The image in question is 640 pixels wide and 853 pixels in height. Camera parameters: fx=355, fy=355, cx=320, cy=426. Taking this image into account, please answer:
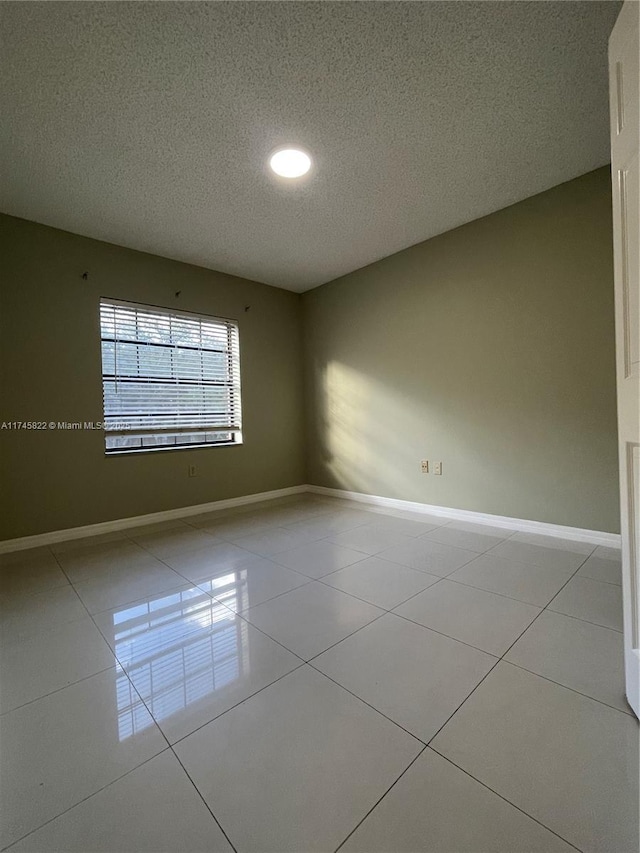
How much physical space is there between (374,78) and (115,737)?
2.83 metres

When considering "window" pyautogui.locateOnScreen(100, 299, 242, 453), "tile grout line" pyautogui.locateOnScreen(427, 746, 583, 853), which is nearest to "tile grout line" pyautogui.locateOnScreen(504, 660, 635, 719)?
"tile grout line" pyautogui.locateOnScreen(427, 746, 583, 853)

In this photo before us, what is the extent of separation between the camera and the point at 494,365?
2945mm

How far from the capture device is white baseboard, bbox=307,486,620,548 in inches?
98.7

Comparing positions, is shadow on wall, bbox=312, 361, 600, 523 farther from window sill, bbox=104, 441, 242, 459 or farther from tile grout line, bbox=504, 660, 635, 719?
tile grout line, bbox=504, 660, 635, 719

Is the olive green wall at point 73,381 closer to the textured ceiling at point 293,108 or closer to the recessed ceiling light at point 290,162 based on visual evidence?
the textured ceiling at point 293,108

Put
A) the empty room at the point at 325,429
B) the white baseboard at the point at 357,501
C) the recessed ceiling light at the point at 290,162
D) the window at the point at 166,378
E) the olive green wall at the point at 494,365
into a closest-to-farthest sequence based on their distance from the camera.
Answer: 1. the empty room at the point at 325,429
2. the recessed ceiling light at the point at 290,162
3. the olive green wall at the point at 494,365
4. the white baseboard at the point at 357,501
5. the window at the point at 166,378

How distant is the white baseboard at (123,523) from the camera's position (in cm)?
274

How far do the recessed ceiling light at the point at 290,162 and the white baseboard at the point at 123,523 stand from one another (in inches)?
119

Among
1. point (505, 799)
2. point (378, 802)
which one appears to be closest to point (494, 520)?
point (505, 799)

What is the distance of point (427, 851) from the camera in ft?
2.53

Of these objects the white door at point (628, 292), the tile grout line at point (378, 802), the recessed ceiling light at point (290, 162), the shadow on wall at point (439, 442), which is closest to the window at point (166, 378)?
the shadow on wall at point (439, 442)

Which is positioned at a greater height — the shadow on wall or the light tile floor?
the shadow on wall

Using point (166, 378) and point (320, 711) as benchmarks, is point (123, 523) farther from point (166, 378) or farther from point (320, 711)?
point (320, 711)

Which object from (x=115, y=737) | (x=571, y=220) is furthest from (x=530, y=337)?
(x=115, y=737)
